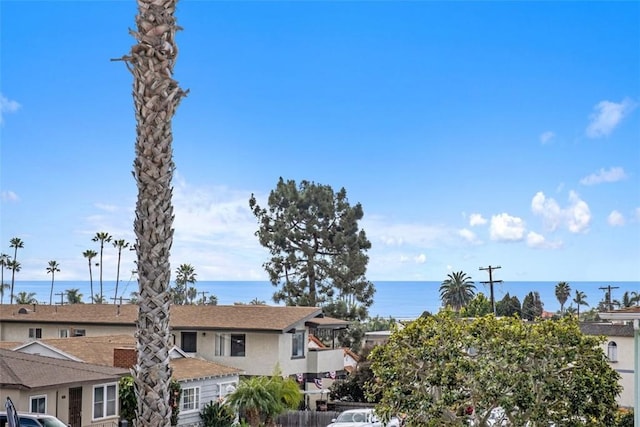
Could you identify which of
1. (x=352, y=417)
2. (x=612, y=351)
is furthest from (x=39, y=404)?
(x=612, y=351)

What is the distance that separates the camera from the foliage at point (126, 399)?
3042 cm

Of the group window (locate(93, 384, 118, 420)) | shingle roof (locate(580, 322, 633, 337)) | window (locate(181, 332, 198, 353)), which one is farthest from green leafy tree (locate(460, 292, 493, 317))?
window (locate(93, 384, 118, 420))

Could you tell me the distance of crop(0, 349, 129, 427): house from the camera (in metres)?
26.5

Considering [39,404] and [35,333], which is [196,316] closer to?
[35,333]

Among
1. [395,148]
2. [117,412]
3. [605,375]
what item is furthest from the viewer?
[395,148]

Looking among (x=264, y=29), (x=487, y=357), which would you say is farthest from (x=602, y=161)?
(x=487, y=357)

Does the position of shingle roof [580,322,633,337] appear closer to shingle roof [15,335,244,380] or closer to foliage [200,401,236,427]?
shingle roof [15,335,244,380]

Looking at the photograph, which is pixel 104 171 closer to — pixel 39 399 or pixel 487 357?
pixel 39 399

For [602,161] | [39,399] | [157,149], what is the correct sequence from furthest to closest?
[602,161] → [39,399] → [157,149]

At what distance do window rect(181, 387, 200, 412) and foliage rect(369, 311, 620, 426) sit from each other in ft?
39.4

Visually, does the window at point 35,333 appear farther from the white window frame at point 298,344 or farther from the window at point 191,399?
the window at point 191,399

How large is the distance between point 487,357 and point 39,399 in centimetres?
1402

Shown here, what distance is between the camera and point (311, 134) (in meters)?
66.6

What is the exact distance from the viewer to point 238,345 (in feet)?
141
